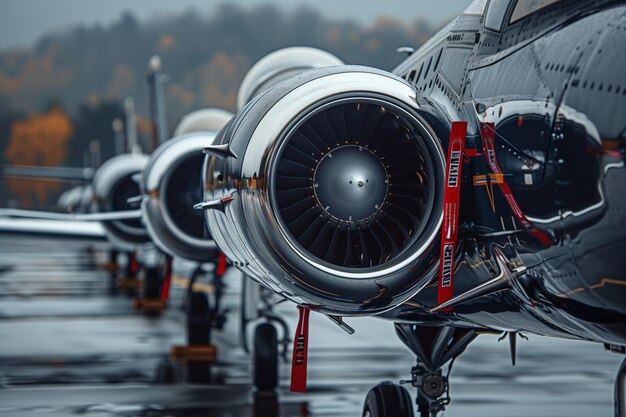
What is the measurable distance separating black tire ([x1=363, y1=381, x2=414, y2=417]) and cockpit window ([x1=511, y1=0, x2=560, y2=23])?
8.09 ft

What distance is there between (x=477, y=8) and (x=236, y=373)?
20.7 ft

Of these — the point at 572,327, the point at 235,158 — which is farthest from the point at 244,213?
the point at 572,327

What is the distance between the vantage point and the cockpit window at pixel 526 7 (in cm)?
387

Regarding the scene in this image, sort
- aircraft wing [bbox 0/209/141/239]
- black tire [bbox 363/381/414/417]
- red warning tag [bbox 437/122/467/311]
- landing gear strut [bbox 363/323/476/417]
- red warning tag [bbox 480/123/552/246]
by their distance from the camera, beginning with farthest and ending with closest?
aircraft wing [bbox 0/209/141/239], landing gear strut [bbox 363/323/476/417], black tire [bbox 363/381/414/417], red warning tag [bbox 437/122/467/311], red warning tag [bbox 480/123/552/246]

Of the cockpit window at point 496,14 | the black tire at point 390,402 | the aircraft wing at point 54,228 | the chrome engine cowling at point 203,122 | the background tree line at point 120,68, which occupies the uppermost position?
the background tree line at point 120,68

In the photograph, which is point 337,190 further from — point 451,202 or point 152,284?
point 152,284

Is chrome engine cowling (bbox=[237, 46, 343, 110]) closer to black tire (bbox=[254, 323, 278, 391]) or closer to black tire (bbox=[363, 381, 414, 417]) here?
black tire (bbox=[254, 323, 278, 391])

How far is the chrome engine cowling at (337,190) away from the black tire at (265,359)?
440cm

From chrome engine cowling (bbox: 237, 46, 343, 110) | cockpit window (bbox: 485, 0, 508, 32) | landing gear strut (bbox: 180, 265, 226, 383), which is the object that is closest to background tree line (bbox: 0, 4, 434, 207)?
landing gear strut (bbox: 180, 265, 226, 383)

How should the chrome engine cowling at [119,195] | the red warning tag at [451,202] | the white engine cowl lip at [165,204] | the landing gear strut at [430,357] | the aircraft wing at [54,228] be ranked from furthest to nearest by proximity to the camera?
the aircraft wing at [54,228]
the chrome engine cowling at [119,195]
the white engine cowl lip at [165,204]
the landing gear strut at [430,357]
the red warning tag at [451,202]

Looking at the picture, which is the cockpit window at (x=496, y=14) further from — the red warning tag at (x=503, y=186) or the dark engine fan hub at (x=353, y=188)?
the dark engine fan hub at (x=353, y=188)

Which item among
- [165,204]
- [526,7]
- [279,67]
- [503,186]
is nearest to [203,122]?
[165,204]

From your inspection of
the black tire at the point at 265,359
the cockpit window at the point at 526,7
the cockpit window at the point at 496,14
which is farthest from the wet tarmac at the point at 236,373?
the cockpit window at the point at 526,7

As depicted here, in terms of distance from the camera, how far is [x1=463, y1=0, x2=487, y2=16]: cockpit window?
468 cm
